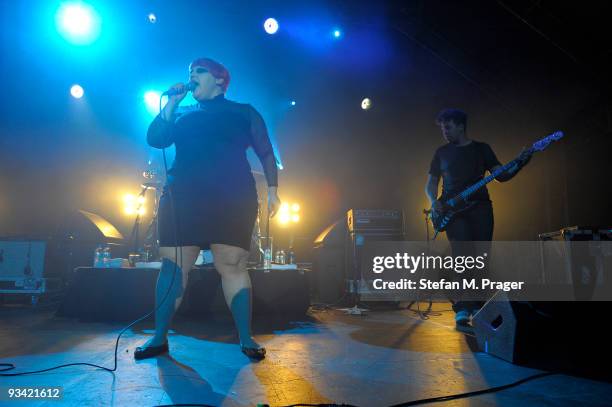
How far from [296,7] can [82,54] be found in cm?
332

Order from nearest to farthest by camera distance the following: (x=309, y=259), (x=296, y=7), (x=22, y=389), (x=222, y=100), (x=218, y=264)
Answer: (x=22, y=389) → (x=218, y=264) → (x=222, y=100) → (x=296, y=7) → (x=309, y=259)

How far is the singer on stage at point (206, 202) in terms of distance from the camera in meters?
2.04

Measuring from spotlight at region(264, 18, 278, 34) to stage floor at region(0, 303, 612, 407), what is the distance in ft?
16.4

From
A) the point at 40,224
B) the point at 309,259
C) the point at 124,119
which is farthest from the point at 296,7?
the point at 40,224

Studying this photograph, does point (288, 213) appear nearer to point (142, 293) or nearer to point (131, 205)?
point (131, 205)

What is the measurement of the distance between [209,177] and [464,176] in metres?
2.20

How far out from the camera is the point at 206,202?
2.05 meters

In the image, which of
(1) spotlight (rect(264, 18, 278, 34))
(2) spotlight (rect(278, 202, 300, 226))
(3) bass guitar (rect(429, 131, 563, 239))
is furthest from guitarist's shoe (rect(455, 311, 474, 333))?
(1) spotlight (rect(264, 18, 278, 34))

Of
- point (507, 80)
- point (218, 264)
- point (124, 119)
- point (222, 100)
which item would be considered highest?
point (507, 80)

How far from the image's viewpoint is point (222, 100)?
2.30 metres

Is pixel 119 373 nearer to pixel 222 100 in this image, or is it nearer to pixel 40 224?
pixel 222 100

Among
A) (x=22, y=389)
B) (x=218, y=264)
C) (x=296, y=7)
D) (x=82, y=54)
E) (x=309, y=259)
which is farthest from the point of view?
(x=309, y=259)

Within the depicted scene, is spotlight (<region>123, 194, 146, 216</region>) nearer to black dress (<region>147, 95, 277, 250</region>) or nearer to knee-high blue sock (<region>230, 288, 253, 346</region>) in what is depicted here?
black dress (<region>147, 95, 277, 250</region>)

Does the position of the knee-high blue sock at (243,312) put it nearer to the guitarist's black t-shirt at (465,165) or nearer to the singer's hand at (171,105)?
the singer's hand at (171,105)
